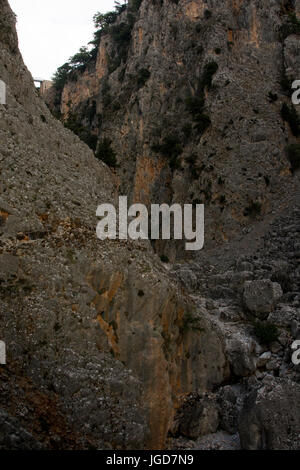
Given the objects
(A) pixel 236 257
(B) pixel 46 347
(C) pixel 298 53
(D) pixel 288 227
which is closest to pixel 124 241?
(B) pixel 46 347

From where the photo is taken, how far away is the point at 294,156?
33.8 metres

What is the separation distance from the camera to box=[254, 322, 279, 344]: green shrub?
55.4 ft

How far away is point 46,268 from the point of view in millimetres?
10992

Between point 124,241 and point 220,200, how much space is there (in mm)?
21691

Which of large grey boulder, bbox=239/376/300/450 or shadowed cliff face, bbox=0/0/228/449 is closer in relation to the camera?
shadowed cliff face, bbox=0/0/228/449

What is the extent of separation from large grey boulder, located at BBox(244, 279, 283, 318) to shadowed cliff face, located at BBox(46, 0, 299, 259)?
11.2 metres

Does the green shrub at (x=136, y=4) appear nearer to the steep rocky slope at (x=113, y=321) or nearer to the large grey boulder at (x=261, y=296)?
the steep rocky slope at (x=113, y=321)

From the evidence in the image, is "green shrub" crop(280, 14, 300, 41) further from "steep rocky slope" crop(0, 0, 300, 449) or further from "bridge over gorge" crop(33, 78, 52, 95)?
"bridge over gorge" crop(33, 78, 52, 95)

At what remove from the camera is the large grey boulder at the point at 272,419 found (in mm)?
10859

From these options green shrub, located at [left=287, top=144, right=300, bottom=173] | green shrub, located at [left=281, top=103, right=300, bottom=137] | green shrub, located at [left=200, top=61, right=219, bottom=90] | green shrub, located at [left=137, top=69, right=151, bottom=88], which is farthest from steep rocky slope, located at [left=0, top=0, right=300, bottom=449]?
green shrub, located at [left=137, top=69, right=151, bottom=88]

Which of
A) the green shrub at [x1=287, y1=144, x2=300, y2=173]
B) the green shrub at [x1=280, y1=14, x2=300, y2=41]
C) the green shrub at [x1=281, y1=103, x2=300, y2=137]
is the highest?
the green shrub at [x1=280, y1=14, x2=300, y2=41]

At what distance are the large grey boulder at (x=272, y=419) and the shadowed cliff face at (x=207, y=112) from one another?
2016 centimetres

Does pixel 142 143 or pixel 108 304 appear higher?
pixel 142 143
